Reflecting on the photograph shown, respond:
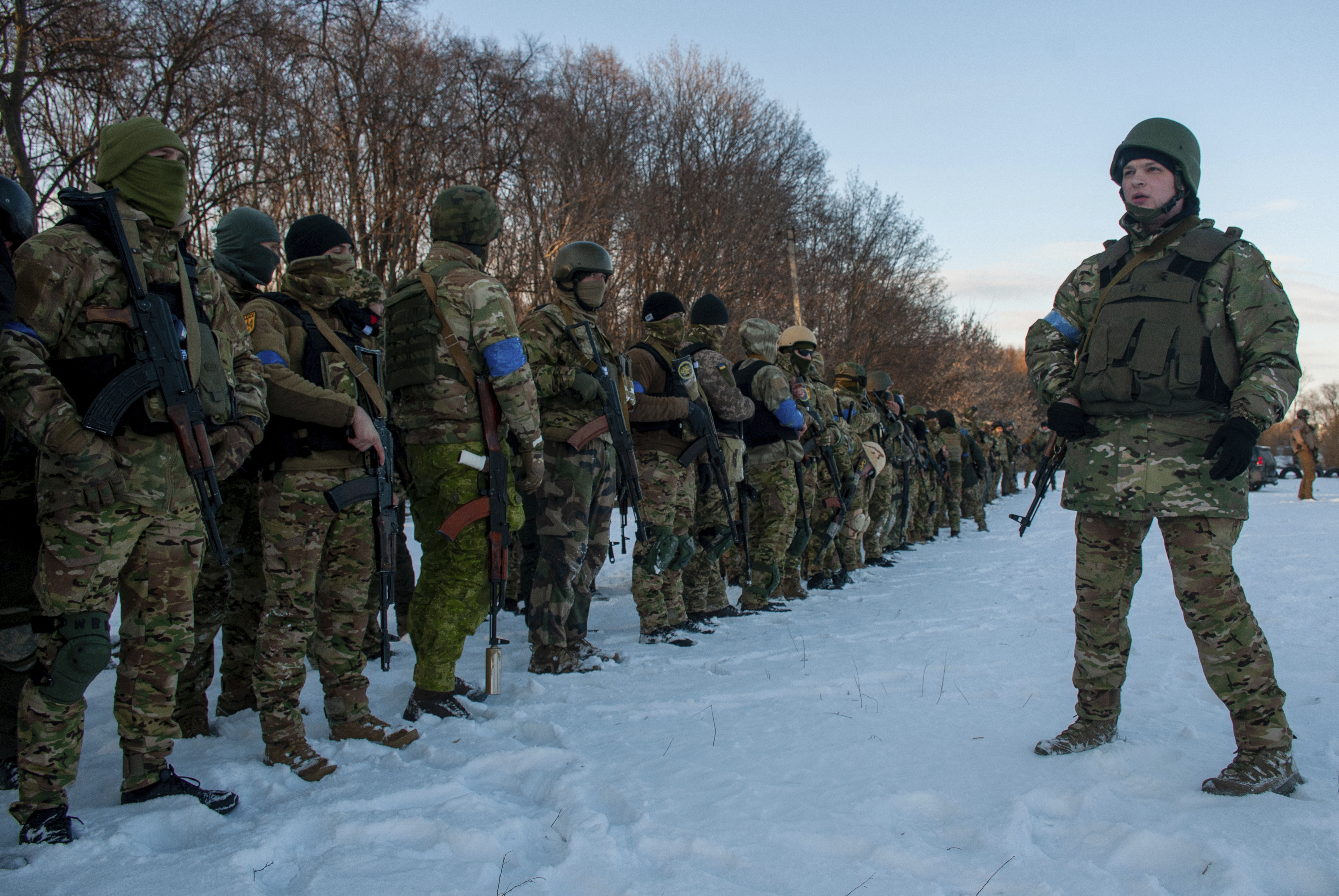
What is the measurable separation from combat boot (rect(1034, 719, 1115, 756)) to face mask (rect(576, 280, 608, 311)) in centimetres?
305

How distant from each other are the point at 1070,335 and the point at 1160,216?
20.2 inches

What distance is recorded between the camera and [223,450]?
2740 mm

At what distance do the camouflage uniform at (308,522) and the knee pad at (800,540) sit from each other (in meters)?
4.56

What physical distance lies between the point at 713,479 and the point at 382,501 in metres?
3.07

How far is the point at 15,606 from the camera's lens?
9.60 ft

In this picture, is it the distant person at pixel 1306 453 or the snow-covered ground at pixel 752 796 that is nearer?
the snow-covered ground at pixel 752 796

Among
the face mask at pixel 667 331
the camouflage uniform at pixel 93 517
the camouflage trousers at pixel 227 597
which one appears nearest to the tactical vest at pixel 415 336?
the camouflage trousers at pixel 227 597

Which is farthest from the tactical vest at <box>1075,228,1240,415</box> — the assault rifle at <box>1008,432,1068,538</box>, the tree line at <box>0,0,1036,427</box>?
the tree line at <box>0,0,1036,427</box>

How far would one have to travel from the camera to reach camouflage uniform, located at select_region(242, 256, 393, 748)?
3.05m

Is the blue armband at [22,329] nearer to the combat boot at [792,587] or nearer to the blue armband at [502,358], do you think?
the blue armband at [502,358]

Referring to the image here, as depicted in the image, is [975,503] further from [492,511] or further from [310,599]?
[310,599]

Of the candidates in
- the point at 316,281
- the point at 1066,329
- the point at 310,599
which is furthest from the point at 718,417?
the point at 310,599

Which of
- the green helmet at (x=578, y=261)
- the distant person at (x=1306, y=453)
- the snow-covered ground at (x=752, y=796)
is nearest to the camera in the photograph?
the snow-covered ground at (x=752, y=796)

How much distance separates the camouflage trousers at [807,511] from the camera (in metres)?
7.06
